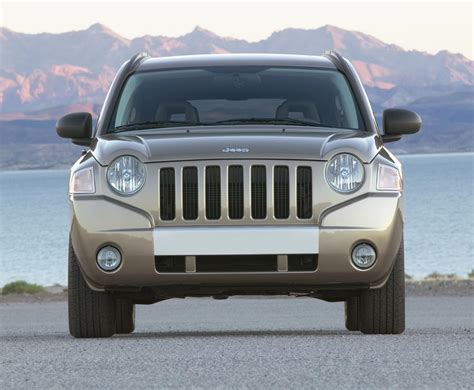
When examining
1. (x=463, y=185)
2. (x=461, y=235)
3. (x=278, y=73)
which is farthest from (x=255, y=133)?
(x=463, y=185)

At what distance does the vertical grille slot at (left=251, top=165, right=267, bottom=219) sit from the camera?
9.06 m

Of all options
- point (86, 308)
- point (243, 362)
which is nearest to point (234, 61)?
point (86, 308)

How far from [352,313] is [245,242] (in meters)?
1.75

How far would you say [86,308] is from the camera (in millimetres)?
9711

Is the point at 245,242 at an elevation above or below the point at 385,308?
above

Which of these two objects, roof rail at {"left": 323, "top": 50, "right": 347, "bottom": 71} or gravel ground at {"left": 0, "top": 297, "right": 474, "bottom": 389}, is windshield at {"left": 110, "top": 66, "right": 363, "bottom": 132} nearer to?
roof rail at {"left": 323, "top": 50, "right": 347, "bottom": 71}

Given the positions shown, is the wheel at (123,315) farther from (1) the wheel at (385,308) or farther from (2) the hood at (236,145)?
(1) the wheel at (385,308)

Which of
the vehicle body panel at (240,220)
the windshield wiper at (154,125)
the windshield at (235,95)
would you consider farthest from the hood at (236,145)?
the windshield at (235,95)

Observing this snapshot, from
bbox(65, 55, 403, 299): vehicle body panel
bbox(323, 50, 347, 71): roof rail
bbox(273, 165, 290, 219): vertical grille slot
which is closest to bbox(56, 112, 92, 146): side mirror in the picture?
bbox(65, 55, 403, 299): vehicle body panel

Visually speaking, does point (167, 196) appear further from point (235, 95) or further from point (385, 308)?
point (385, 308)

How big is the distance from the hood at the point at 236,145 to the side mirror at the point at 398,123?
365 millimetres

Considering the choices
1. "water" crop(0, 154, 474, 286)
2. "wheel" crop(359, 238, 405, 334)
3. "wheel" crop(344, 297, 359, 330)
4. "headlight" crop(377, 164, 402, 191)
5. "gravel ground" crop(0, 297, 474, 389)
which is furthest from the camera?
"water" crop(0, 154, 474, 286)

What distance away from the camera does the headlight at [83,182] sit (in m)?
9.27

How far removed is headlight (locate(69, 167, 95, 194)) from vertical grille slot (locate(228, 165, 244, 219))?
3.03 ft
